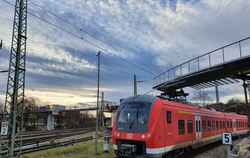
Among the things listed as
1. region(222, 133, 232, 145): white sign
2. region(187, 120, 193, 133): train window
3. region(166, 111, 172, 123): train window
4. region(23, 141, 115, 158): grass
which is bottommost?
region(23, 141, 115, 158): grass

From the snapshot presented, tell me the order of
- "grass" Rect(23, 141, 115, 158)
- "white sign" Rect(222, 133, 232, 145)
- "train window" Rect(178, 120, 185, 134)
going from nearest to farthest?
"white sign" Rect(222, 133, 232, 145)
"train window" Rect(178, 120, 185, 134)
"grass" Rect(23, 141, 115, 158)

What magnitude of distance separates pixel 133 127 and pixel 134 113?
0.73 metres

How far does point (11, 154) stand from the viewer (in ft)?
47.0

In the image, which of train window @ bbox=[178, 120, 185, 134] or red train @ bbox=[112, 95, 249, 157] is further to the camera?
train window @ bbox=[178, 120, 185, 134]

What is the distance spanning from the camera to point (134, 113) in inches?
481

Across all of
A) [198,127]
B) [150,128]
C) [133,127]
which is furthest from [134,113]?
[198,127]

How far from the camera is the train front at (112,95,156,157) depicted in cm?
1146

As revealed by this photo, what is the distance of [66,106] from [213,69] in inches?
2383

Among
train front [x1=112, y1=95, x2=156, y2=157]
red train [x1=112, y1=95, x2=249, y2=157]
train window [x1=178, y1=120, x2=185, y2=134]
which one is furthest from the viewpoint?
train window [x1=178, y1=120, x2=185, y2=134]

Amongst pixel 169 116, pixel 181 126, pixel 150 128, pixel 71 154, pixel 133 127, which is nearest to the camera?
pixel 150 128

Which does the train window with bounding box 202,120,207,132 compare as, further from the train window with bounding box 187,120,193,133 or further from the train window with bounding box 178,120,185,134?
the train window with bounding box 178,120,185,134

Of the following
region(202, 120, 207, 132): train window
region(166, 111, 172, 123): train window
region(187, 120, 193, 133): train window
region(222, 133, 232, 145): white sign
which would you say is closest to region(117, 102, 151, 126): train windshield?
region(166, 111, 172, 123): train window

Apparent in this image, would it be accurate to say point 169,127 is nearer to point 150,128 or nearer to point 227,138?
point 150,128

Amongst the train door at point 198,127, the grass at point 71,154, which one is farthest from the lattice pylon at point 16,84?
the train door at point 198,127
